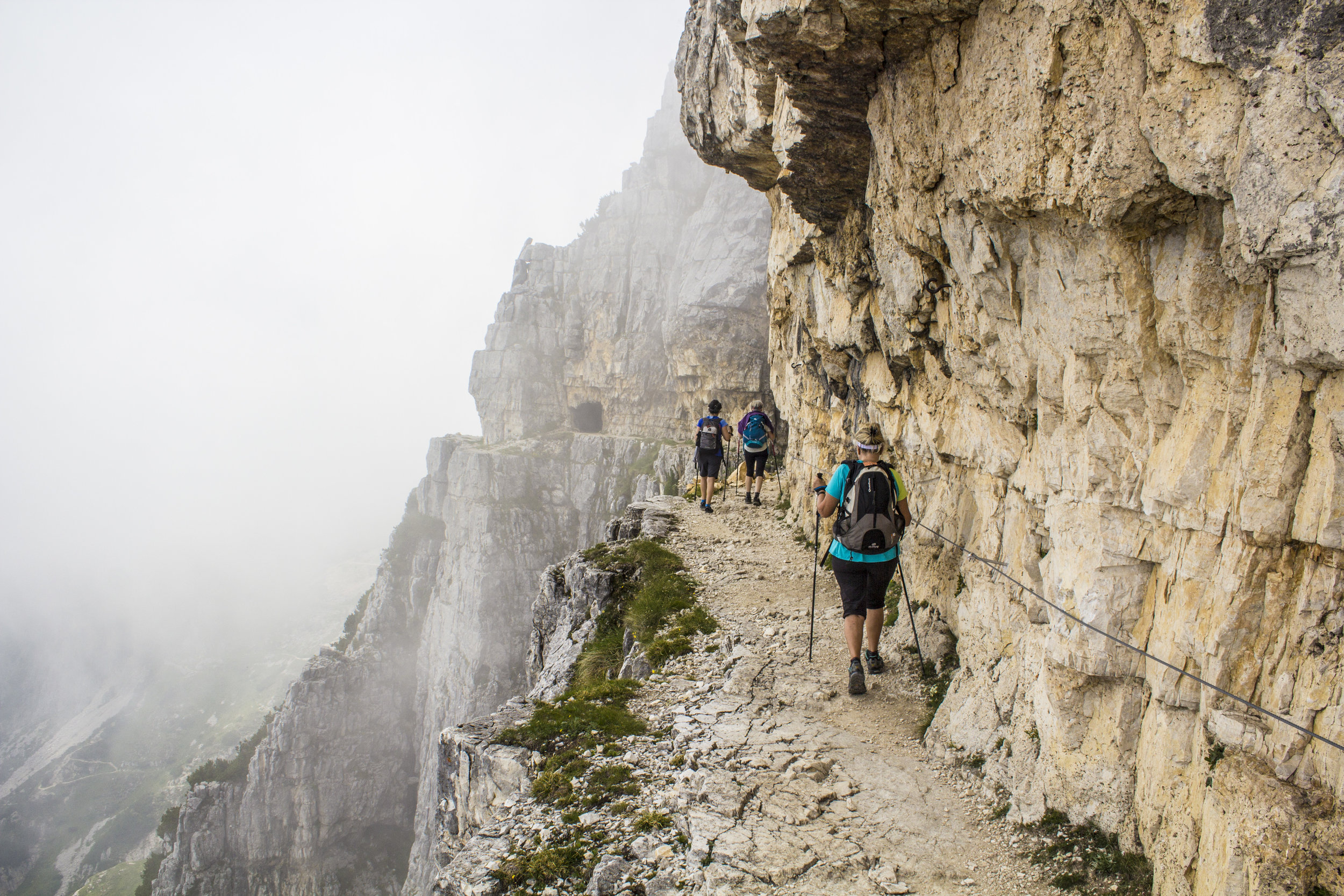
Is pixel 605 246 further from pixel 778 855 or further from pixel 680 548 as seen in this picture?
pixel 778 855

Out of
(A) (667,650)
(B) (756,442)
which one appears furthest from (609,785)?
(B) (756,442)

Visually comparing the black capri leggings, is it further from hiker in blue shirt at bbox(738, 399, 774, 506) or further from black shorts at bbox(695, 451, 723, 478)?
black shorts at bbox(695, 451, 723, 478)

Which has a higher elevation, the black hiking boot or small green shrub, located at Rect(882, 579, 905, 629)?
small green shrub, located at Rect(882, 579, 905, 629)

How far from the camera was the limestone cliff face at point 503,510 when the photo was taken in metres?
46.2

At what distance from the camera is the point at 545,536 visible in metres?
61.6

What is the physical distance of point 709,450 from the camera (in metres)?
15.6

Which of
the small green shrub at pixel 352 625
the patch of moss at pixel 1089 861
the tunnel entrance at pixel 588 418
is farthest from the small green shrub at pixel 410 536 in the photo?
the patch of moss at pixel 1089 861

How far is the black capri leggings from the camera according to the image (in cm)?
1616

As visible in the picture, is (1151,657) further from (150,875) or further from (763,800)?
(150,875)

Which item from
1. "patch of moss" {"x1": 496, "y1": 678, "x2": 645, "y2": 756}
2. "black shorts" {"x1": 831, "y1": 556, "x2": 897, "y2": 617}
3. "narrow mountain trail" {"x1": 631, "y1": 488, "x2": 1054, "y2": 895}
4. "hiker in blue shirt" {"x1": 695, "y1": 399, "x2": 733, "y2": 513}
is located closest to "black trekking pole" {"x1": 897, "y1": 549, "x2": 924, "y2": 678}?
"narrow mountain trail" {"x1": 631, "y1": 488, "x2": 1054, "y2": 895}

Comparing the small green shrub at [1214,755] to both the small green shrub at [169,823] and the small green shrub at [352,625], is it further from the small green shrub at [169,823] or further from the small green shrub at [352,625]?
the small green shrub at [169,823]

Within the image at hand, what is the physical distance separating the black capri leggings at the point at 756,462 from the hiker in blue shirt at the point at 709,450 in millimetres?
758

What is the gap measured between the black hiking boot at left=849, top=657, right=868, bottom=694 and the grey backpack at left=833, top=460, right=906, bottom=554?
137 centimetres

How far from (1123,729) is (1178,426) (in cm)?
202
